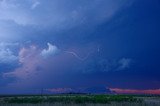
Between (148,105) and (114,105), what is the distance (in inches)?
93.6

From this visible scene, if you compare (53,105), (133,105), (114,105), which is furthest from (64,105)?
(133,105)

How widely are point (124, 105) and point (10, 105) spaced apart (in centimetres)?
808

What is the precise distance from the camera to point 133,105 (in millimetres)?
21516

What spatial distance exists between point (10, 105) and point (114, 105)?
740 cm

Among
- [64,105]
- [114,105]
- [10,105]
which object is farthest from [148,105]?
[10,105]

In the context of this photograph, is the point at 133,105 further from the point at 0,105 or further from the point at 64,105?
the point at 0,105

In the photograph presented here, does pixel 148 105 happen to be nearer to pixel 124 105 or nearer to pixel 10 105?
pixel 124 105

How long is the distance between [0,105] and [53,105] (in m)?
4.06

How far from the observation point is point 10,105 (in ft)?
73.3

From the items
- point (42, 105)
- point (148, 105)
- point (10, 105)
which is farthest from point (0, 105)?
point (148, 105)

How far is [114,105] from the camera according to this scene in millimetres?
21438

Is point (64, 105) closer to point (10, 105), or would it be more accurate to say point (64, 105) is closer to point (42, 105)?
point (42, 105)

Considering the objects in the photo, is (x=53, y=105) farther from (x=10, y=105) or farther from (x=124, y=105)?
(x=124, y=105)

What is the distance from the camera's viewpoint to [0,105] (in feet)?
73.7
